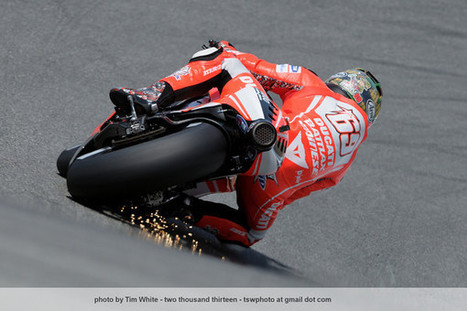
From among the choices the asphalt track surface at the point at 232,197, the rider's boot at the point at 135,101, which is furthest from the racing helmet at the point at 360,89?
the rider's boot at the point at 135,101

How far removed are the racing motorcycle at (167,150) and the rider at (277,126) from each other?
13 centimetres

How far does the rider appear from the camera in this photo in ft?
7.63

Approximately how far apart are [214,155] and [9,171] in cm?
92

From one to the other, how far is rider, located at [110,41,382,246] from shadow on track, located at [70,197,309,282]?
2.1 inches

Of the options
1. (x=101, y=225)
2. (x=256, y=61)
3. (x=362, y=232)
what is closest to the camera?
(x=101, y=225)

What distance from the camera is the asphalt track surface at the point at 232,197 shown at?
199 centimetres

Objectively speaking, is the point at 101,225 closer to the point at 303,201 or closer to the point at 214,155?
the point at 214,155

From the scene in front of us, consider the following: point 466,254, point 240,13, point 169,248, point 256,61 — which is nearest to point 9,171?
point 169,248

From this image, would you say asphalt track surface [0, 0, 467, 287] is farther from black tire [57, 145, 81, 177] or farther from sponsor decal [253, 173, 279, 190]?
sponsor decal [253, 173, 279, 190]

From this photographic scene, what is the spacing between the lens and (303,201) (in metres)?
3.68

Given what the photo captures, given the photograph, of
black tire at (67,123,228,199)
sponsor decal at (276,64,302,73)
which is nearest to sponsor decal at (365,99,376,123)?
sponsor decal at (276,64,302,73)

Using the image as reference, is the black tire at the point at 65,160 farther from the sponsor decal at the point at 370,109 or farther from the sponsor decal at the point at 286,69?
the sponsor decal at the point at 370,109

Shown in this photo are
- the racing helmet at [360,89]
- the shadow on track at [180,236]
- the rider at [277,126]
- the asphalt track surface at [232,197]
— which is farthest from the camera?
the racing helmet at [360,89]

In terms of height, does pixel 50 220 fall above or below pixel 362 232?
above
